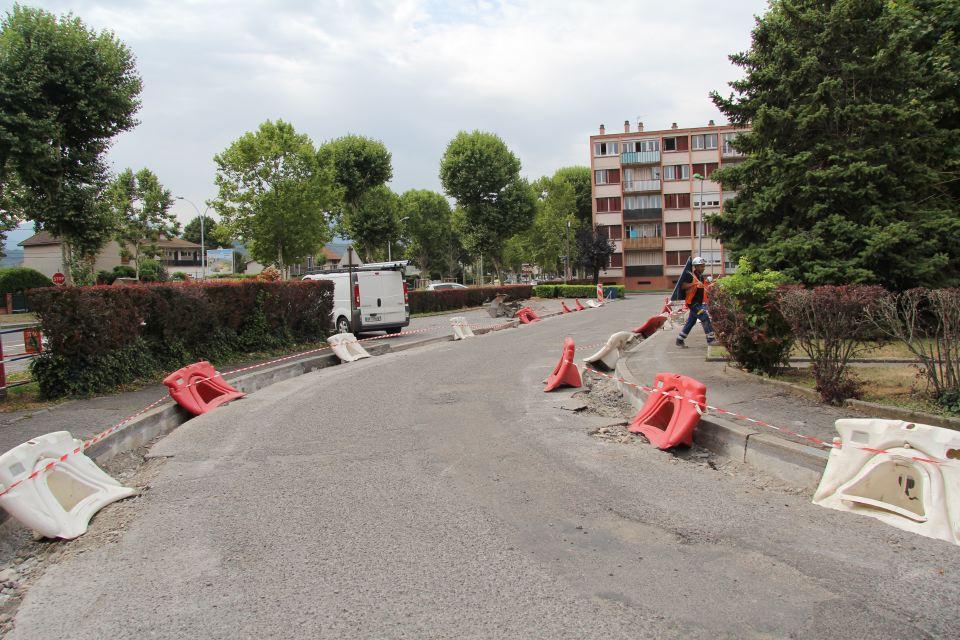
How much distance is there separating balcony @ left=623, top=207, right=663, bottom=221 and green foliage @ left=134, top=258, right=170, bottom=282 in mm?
48558

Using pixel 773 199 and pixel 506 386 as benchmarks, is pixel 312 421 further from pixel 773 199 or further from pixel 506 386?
pixel 773 199

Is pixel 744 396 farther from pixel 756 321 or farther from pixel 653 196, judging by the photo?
pixel 653 196

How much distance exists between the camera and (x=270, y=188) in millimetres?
39094

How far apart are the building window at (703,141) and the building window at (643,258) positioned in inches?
490

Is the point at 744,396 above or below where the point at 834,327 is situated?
below

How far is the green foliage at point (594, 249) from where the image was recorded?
66125mm

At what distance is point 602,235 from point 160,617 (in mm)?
66281

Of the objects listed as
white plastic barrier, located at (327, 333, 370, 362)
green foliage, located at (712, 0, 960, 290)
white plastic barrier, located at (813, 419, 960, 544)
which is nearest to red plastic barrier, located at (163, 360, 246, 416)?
white plastic barrier, located at (327, 333, 370, 362)

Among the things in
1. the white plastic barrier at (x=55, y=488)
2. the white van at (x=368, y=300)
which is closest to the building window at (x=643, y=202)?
the white van at (x=368, y=300)

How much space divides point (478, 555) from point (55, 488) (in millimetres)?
3333

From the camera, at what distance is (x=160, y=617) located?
3287 mm

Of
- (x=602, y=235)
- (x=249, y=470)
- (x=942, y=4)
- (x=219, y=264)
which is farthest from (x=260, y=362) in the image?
(x=219, y=264)

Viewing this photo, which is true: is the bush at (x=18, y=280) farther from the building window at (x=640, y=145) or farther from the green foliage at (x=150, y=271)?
the building window at (x=640, y=145)

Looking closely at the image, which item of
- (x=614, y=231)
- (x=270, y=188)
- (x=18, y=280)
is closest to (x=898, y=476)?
(x=270, y=188)
